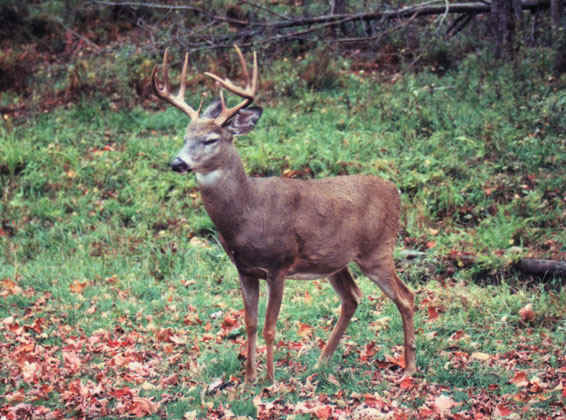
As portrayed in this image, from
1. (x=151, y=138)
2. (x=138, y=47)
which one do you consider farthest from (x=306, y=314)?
(x=138, y=47)

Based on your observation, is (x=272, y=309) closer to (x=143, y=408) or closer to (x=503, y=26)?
(x=143, y=408)

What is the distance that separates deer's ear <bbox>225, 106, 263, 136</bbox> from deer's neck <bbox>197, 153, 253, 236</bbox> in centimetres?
30

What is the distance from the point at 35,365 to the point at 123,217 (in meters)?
4.24

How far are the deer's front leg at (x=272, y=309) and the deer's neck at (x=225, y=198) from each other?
0.46 m

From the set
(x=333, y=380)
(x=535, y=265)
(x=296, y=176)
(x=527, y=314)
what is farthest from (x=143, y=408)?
(x=296, y=176)

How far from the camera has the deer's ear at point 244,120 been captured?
4.96 metres

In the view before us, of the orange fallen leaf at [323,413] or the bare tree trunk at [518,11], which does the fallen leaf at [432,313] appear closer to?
the orange fallen leaf at [323,413]

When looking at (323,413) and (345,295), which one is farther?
(345,295)

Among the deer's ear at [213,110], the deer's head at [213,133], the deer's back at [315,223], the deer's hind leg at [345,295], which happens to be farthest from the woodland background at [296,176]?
the deer's ear at [213,110]

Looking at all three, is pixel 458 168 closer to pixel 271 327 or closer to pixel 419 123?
pixel 419 123

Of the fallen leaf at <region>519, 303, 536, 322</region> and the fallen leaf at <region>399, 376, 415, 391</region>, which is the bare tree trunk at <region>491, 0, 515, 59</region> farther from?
Result: the fallen leaf at <region>399, 376, 415, 391</region>

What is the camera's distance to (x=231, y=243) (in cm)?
473

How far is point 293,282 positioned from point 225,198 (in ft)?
9.87

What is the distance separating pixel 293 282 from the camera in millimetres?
7574
